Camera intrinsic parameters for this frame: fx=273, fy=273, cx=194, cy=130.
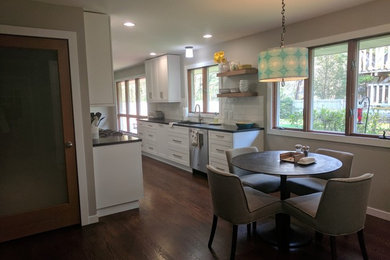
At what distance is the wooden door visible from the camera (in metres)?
2.65

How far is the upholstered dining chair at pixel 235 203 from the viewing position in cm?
212

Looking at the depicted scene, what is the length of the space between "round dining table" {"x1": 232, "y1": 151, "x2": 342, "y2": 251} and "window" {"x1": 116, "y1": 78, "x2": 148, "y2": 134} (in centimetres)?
540

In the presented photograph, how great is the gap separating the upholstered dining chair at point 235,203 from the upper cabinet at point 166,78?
3.79 m

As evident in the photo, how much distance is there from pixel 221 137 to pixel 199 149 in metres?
0.63

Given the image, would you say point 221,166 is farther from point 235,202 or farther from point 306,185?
point 235,202

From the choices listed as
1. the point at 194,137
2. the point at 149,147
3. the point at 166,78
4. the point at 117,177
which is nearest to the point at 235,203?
the point at 117,177

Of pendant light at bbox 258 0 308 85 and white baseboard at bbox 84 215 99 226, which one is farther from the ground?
pendant light at bbox 258 0 308 85

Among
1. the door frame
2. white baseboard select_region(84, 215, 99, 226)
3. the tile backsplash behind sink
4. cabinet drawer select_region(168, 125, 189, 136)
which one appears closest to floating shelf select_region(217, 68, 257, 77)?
the tile backsplash behind sink

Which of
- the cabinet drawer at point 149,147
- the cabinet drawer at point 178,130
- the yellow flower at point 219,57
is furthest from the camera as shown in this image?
the cabinet drawer at point 149,147

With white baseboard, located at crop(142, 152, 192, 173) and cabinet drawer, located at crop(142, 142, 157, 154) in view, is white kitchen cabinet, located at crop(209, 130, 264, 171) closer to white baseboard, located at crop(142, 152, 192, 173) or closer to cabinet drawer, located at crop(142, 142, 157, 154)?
white baseboard, located at crop(142, 152, 192, 173)

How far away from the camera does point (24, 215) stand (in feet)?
8.98

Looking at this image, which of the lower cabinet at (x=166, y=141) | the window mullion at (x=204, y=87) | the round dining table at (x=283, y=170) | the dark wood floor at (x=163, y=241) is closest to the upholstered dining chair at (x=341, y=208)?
the round dining table at (x=283, y=170)

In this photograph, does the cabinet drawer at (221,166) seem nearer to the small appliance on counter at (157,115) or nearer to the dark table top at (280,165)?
the dark table top at (280,165)

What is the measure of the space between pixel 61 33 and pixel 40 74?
1.52ft
